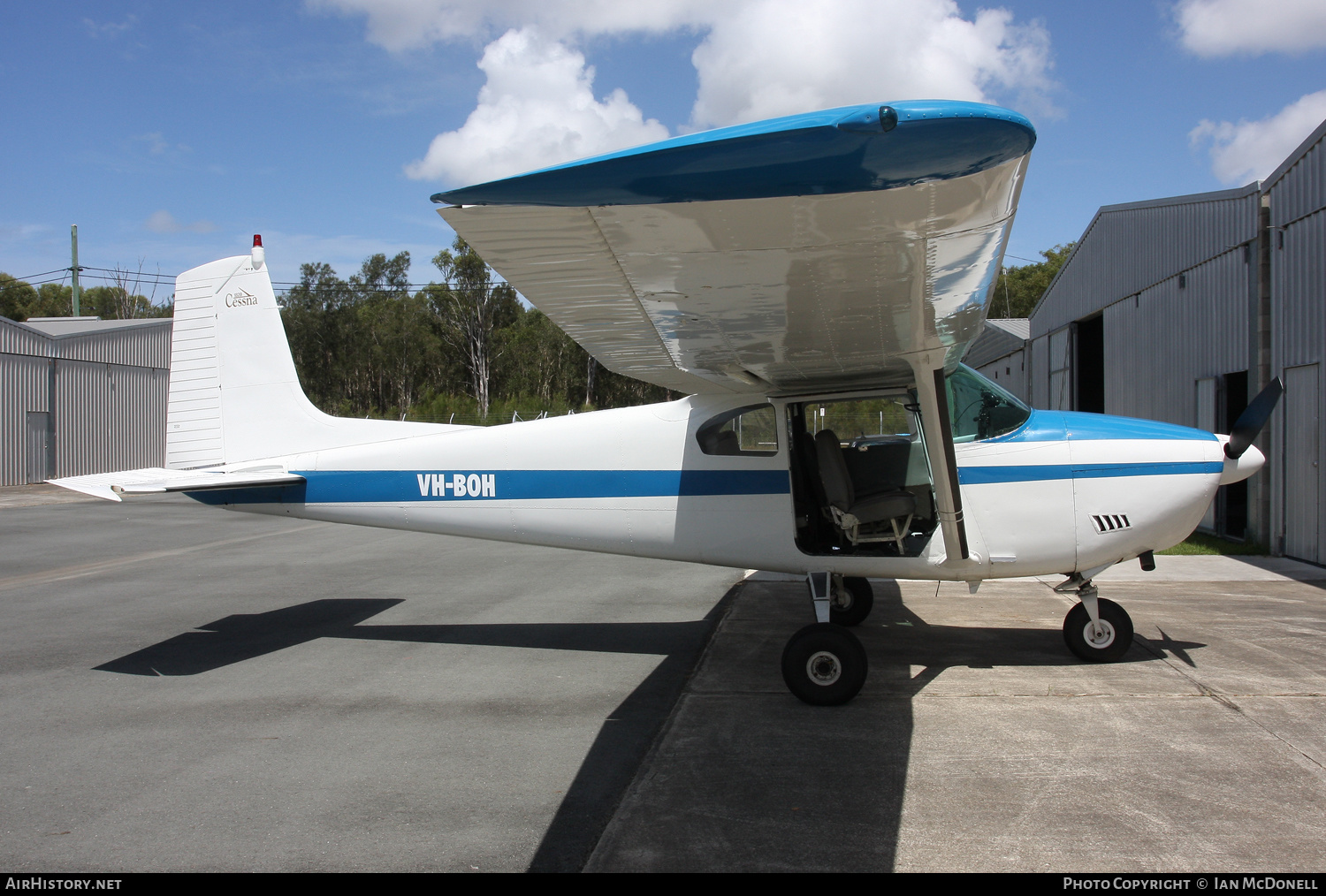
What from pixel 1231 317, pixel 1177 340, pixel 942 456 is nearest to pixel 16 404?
pixel 942 456

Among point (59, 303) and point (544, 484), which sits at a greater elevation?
point (59, 303)

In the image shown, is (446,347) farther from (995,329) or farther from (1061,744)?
(1061,744)

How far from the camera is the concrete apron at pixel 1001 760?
303cm

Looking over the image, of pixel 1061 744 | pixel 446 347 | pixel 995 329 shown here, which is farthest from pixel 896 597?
pixel 446 347

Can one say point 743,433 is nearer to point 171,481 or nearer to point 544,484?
point 544,484

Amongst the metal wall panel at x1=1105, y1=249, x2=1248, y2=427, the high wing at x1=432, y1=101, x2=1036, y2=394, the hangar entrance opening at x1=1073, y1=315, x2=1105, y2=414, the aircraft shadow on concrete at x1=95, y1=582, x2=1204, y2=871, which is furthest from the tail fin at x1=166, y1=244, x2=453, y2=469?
the hangar entrance opening at x1=1073, y1=315, x2=1105, y2=414

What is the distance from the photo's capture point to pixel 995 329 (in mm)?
26062

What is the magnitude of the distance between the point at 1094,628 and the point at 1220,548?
661 centimetres

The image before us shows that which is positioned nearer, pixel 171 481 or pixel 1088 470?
pixel 1088 470

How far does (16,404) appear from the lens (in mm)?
24078

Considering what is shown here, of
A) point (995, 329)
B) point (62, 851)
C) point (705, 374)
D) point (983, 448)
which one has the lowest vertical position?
point (62, 851)

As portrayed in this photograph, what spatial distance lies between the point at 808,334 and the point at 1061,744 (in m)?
2.39

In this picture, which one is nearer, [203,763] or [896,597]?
[203,763]

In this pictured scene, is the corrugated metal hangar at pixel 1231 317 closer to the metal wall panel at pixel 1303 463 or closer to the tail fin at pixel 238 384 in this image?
the metal wall panel at pixel 1303 463
